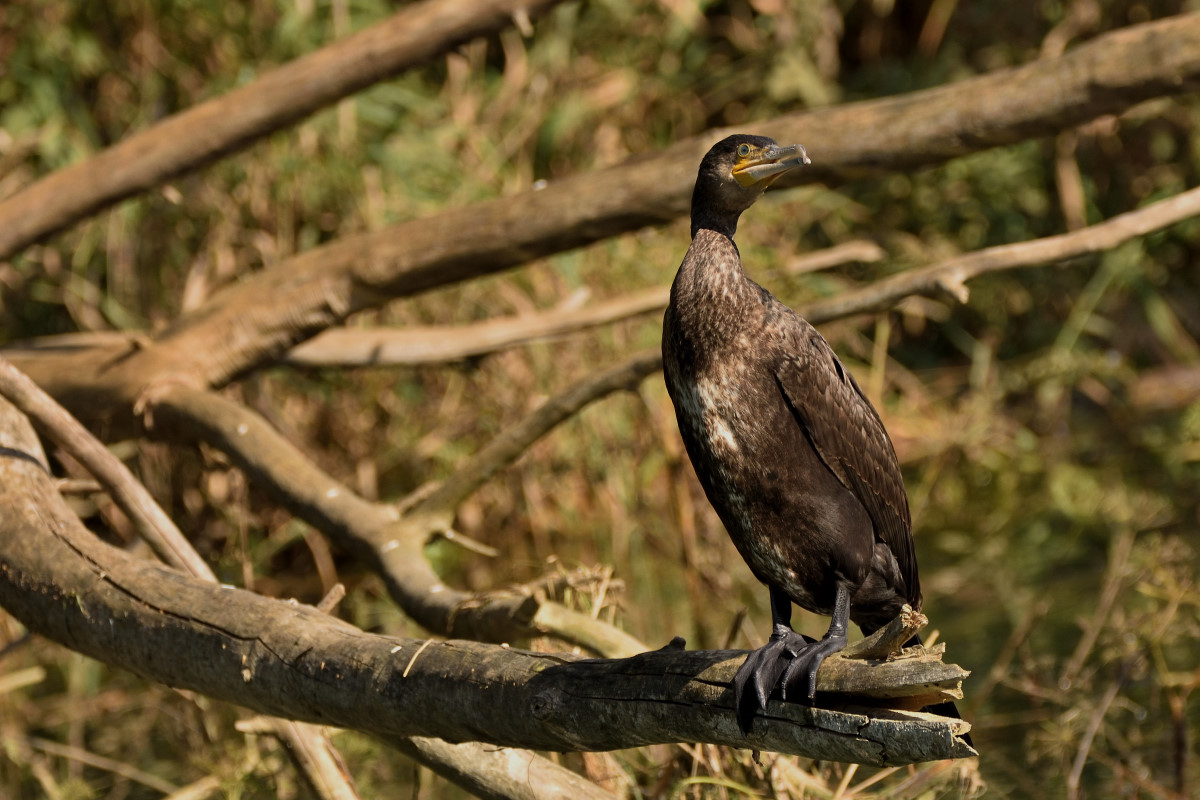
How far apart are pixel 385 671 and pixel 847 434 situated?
3.17ft

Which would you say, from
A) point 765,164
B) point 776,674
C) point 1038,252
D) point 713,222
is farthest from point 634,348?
point 776,674

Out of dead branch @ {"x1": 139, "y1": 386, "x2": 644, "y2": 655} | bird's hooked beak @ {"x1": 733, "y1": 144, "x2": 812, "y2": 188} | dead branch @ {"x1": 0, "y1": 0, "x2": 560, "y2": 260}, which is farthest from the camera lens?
dead branch @ {"x1": 0, "y1": 0, "x2": 560, "y2": 260}

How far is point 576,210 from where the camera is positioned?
3.93m

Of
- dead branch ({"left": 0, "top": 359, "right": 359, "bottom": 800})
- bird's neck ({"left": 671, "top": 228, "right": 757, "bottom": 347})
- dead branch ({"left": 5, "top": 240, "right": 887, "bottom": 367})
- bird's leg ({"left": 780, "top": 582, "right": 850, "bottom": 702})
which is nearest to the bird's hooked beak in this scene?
bird's neck ({"left": 671, "top": 228, "right": 757, "bottom": 347})

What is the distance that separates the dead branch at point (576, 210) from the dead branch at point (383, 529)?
259 millimetres

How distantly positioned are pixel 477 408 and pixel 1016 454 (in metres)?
2.72

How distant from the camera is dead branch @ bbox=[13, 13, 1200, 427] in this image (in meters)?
3.46

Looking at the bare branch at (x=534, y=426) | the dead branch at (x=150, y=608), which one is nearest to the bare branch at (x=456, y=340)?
the bare branch at (x=534, y=426)

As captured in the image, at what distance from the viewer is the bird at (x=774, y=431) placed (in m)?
2.48

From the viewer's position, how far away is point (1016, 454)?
6770 mm

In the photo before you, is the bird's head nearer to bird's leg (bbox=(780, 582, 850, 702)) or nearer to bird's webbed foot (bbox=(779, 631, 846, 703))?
bird's leg (bbox=(780, 582, 850, 702))

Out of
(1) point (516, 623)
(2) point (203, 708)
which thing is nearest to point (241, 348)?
(2) point (203, 708)

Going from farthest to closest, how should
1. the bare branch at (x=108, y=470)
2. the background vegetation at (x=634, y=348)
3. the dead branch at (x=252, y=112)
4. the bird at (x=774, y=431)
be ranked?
the background vegetation at (x=634, y=348) → the dead branch at (x=252, y=112) → the bare branch at (x=108, y=470) → the bird at (x=774, y=431)

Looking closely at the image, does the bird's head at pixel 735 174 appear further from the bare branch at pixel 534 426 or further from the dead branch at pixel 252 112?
the dead branch at pixel 252 112
